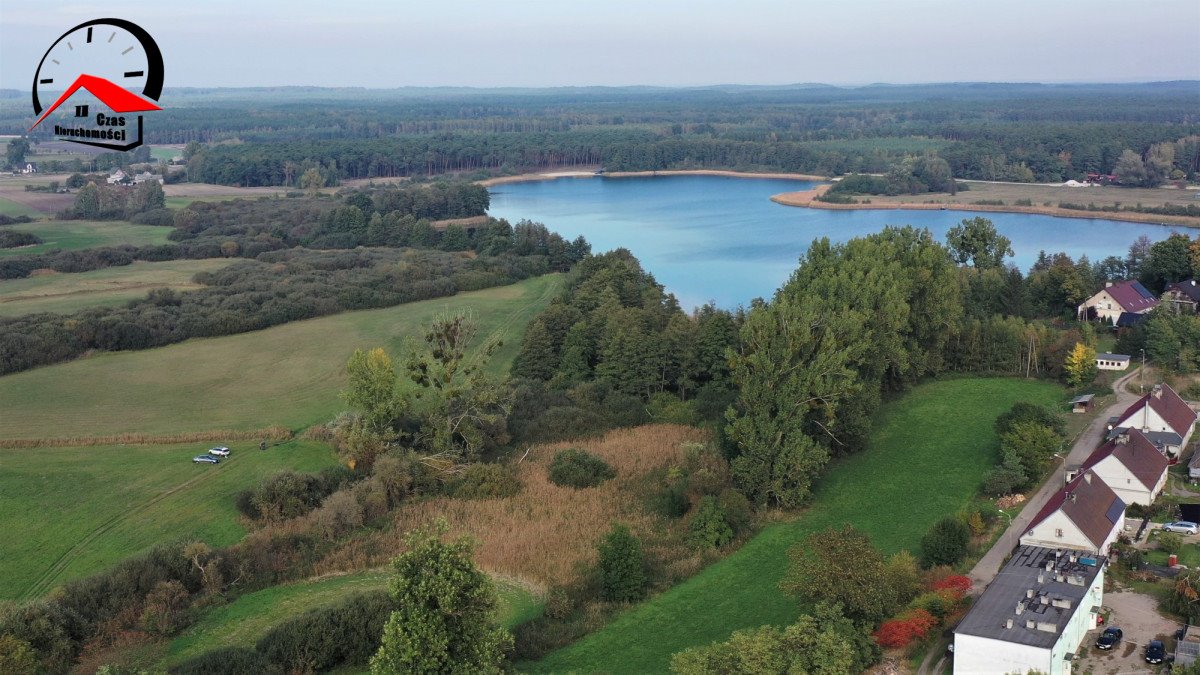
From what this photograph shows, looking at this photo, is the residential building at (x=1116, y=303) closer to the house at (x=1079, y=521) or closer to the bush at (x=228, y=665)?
the house at (x=1079, y=521)

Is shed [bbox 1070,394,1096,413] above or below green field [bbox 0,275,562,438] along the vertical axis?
above

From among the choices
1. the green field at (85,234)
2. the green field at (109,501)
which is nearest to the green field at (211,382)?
the green field at (109,501)

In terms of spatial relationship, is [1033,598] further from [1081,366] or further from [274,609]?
[1081,366]

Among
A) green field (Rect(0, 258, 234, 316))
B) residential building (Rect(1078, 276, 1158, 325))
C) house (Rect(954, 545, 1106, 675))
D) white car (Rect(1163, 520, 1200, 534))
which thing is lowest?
white car (Rect(1163, 520, 1200, 534))

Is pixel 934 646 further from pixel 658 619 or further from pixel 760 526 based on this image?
pixel 760 526

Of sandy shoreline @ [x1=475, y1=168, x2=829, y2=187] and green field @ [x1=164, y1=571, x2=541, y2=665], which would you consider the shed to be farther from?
sandy shoreline @ [x1=475, y1=168, x2=829, y2=187]

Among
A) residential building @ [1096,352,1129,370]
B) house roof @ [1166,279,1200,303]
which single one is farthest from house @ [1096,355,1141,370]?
house roof @ [1166,279,1200,303]

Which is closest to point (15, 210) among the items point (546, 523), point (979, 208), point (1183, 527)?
point (546, 523)
